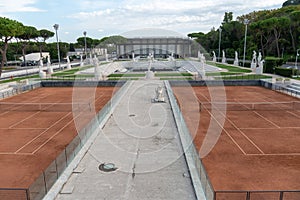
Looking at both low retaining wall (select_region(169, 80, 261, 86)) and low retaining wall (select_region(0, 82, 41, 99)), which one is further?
low retaining wall (select_region(169, 80, 261, 86))

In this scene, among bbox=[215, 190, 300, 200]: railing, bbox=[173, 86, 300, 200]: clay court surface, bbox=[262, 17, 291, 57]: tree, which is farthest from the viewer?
bbox=[262, 17, 291, 57]: tree

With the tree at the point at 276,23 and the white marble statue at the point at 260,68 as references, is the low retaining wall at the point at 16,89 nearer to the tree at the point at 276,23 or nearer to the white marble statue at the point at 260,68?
the white marble statue at the point at 260,68

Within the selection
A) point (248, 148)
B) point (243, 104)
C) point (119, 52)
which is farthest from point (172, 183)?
point (119, 52)

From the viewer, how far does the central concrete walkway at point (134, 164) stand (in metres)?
9.57

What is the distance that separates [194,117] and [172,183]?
34.4 ft

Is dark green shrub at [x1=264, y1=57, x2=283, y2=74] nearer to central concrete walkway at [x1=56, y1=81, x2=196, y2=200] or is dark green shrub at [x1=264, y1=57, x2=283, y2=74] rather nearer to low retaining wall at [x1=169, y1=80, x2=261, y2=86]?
low retaining wall at [x1=169, y1=80, x2=261, y2=86]

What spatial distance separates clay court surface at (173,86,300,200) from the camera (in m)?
10.3

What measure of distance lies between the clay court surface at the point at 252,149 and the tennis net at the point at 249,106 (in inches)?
15.3

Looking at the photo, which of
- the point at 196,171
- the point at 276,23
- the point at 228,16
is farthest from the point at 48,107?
the point at 228,16

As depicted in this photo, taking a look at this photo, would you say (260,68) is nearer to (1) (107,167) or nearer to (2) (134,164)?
(2) (134,164)

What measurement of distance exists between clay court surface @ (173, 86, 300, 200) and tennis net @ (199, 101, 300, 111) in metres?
0.39

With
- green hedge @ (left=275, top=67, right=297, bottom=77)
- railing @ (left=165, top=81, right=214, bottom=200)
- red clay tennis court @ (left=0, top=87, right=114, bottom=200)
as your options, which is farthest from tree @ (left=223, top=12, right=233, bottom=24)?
railing @ (left=165, top=81, right=214, bottom=200)

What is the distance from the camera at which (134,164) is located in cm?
1204

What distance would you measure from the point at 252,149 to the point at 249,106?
1082cm
